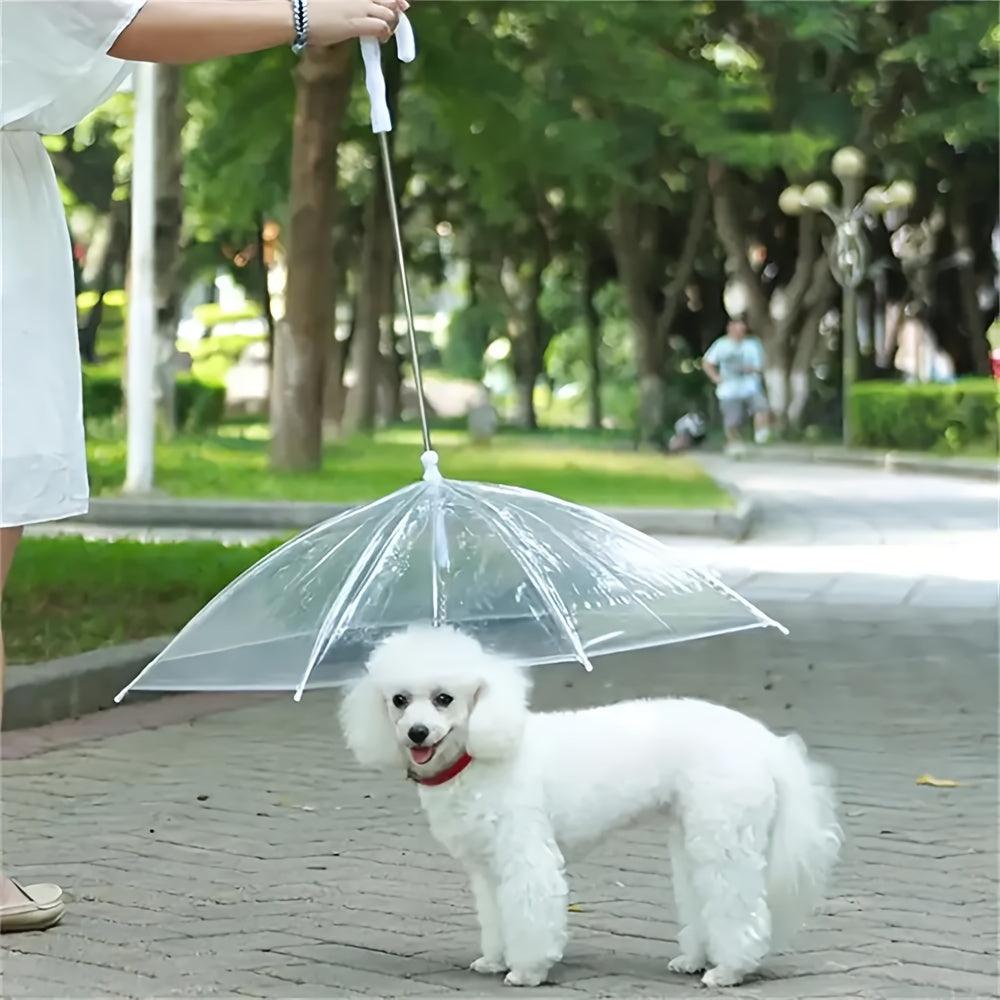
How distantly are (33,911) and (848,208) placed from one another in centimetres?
2781

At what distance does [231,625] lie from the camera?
4.30 meters

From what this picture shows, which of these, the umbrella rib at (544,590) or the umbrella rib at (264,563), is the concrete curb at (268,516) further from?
the umbrella rib at (544,590)

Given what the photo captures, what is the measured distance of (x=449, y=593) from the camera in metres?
4.11

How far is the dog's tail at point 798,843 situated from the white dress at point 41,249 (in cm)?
166

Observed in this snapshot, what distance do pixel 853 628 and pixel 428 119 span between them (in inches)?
876

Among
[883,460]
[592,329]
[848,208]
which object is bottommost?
[883,460]

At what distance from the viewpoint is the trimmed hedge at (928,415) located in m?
27.2

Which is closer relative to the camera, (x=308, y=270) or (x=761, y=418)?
(x=308, y=270)

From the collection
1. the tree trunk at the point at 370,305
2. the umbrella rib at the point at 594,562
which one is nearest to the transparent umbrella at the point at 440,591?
the umbrella rib at the point at 594,562

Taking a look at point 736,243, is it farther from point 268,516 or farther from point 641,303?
point 268,516

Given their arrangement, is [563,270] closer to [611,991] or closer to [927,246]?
[927,246]

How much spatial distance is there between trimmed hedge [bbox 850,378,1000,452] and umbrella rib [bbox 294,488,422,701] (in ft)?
77.4

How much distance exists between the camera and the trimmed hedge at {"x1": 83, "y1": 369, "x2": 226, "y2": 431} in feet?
103

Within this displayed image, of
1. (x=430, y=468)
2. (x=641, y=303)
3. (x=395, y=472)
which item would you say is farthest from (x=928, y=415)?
(x=430, y=468)
